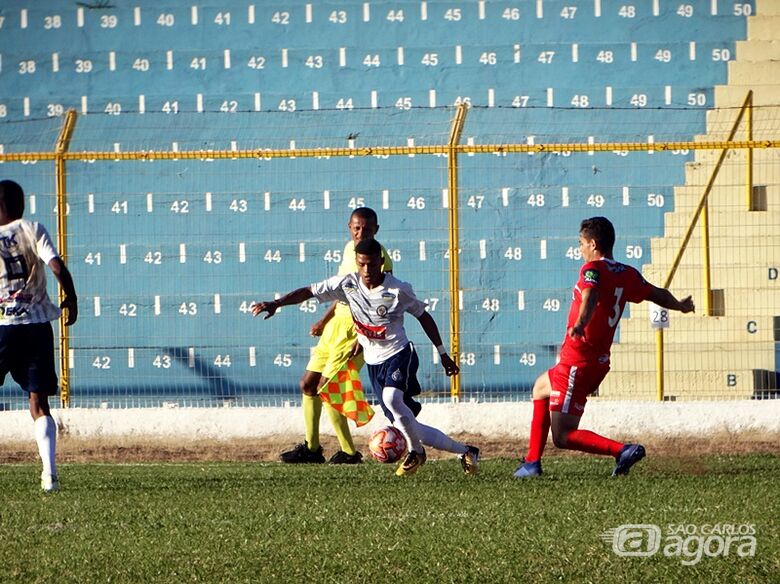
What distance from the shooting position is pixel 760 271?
12.9m

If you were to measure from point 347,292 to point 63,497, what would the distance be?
7.21 ft

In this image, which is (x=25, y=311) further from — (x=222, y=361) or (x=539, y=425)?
(x=222, y=361)

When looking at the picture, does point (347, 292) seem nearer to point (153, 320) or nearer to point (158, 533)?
point (158, 533)

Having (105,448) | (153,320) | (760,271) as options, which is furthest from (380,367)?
(760,271)

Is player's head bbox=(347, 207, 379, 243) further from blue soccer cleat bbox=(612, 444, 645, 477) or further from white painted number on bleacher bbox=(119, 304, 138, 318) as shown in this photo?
white painted number on bleacher bbox=(119, 304, 138, 318)

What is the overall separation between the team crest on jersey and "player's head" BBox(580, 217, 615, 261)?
9.1 inches

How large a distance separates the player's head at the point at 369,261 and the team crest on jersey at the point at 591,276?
50.7 inches

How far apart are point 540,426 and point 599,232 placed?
1294mm

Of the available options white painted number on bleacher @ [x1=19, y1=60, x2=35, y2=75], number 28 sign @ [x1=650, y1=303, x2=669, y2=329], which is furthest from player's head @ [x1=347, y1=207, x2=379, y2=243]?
white painted number on bleacher @ [x1=19, y1=60, x2=35, y2=75]

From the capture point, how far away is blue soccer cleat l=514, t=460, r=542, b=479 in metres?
8.40

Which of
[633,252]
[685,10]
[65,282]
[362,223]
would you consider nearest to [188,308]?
[362,223]

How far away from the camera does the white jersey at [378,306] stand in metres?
8.53

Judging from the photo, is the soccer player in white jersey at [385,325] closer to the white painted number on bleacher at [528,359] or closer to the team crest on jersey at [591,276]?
the team crest on jersey at [591,276]

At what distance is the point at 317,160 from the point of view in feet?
49.2
